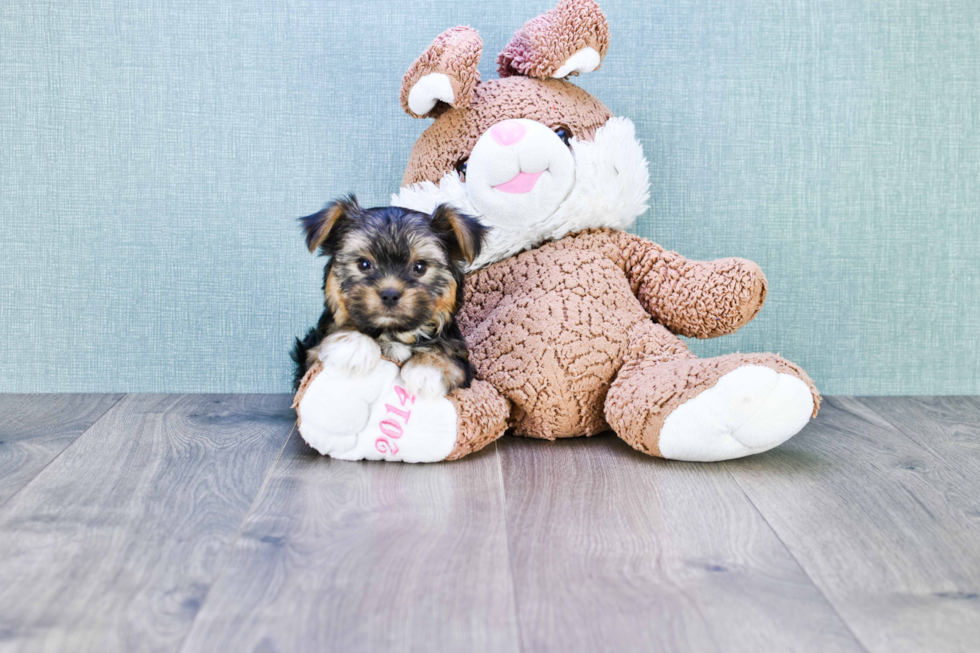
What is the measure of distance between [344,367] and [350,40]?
3.64 feet

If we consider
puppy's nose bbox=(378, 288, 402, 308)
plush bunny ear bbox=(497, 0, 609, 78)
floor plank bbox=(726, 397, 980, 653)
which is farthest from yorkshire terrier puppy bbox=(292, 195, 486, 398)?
floor plank bbox=(726, 397, 980, 653)

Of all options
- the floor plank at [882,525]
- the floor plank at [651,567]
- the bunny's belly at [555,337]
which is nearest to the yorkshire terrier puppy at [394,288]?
the bunny's belly at [555,337]

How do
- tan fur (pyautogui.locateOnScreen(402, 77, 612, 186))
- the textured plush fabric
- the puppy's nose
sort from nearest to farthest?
the puppy's nose
the textured plush fabric
tan fur (pyautogui.locateOnScreen(402, 77, 612, 186))

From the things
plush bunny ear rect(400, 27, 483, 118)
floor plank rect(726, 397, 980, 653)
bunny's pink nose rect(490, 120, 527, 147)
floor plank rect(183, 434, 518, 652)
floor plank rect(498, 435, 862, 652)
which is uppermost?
plush bunny ear rect(400, 27, 483, 118)

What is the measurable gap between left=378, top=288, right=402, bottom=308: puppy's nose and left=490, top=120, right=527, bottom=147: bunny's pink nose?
1.58 ft

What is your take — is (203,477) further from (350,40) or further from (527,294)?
Result: (350,40)

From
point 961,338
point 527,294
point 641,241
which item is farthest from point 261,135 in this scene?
point 961,338

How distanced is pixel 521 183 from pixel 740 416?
68 centimetres

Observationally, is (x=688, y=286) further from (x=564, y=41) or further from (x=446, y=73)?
(x=446, y=73)

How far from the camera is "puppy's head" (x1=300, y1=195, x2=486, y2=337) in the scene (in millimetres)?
1486

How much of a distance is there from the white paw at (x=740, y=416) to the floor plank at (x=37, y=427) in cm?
126

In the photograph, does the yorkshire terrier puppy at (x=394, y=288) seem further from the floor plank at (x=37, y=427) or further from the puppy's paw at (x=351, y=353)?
the floor plank at (x=37, y=427)

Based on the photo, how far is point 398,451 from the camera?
1.60m

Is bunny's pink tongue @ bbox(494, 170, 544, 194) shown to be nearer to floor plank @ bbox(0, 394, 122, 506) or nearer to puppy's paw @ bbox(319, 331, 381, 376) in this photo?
puppy's paw @ bbox(319, 331, 381, 376)
